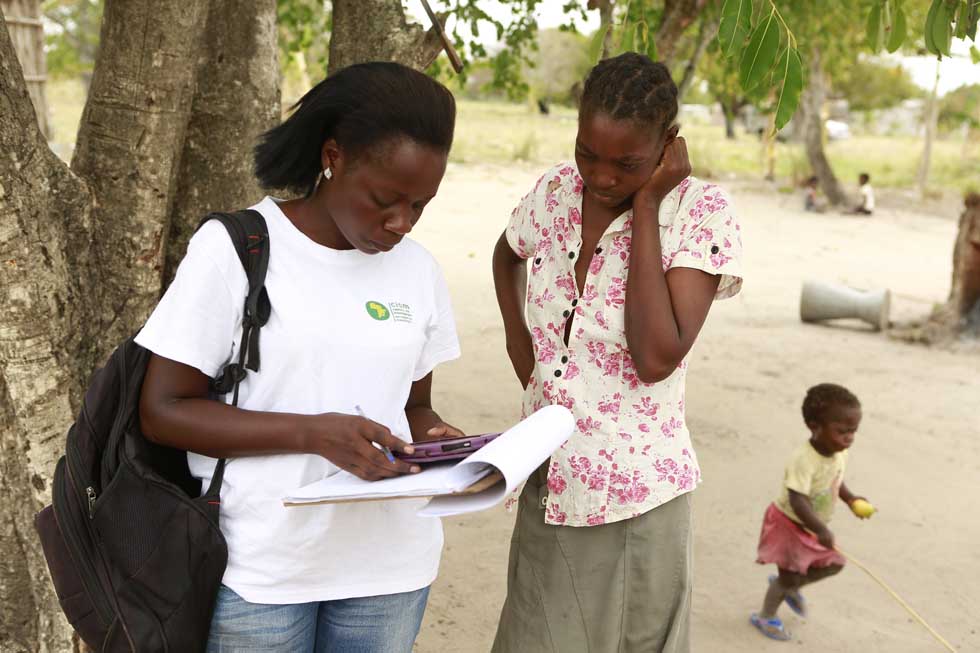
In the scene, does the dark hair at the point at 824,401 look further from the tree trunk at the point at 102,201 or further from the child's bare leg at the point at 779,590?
the tree trunk at the point at 102,201

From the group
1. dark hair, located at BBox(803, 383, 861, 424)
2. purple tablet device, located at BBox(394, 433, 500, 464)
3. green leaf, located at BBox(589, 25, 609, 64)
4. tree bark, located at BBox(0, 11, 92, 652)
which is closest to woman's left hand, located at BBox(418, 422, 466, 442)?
purple tablet device, located at BBox(394, 433, 500, 464)

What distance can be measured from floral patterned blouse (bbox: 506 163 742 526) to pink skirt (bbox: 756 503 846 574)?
70.9 inches

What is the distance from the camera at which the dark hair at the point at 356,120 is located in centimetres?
185

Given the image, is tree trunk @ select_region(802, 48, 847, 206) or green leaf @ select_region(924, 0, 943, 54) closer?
green leaf @ select_region(924, 0, 943, 54)

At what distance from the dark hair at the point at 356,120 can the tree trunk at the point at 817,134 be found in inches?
639

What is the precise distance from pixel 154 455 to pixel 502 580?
260cm

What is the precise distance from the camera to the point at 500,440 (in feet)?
5.81

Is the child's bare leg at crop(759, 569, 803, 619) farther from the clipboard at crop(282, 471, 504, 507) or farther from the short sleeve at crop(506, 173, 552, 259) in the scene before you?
the clipboard at crop(282, 471, 504, 507)

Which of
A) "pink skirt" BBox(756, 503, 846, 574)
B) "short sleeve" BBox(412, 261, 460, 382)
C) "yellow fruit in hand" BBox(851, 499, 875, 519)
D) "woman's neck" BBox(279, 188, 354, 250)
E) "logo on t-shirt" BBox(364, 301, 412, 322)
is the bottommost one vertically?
"pink skirt" BBox(756, 503, 846, 574)

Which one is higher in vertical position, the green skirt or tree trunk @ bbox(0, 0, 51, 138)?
tree trunk @ bbox(0, 0, 51, 138)

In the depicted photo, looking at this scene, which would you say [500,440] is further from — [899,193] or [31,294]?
[899,193]

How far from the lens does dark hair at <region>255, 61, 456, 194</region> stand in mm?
1853

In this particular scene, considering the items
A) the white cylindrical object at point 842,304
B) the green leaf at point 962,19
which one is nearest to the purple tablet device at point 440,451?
the green leaf at point 962,19

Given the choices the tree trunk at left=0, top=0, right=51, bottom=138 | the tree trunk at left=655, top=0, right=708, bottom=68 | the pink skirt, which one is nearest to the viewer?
the pink skirt
